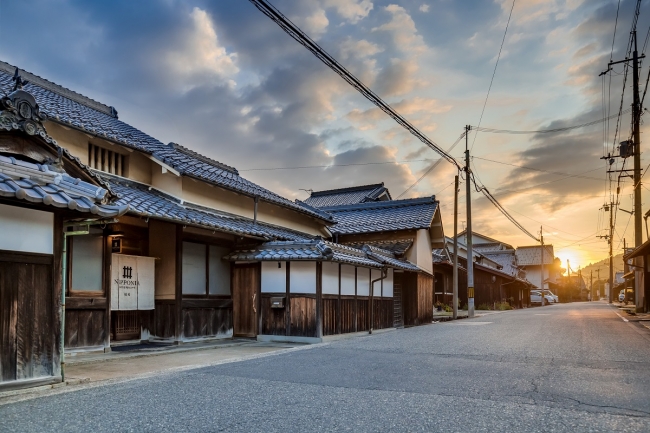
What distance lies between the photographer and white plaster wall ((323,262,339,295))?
14.3m

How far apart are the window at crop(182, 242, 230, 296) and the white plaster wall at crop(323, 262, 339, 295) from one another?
3.00 meters

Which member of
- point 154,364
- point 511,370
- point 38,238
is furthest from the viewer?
point 154,364

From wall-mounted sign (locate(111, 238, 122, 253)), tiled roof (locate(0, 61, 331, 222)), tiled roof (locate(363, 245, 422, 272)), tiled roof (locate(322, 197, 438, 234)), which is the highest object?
tiled roof (locate(0, 61, 331, 222))

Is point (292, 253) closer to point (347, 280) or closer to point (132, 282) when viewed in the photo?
point (347, 280)

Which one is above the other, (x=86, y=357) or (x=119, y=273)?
(x=119, y=273)

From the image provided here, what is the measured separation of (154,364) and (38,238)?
345 centimetres

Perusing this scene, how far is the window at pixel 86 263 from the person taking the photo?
33.7 ft

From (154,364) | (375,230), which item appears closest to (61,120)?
(154,364)

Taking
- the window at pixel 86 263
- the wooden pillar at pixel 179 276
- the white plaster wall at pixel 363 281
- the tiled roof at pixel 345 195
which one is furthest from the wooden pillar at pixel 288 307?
the tiled roof at pixel 345 195

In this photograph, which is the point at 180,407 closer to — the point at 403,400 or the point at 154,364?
the point at 403,400

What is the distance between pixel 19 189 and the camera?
6184mm

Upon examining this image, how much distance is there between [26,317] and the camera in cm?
681

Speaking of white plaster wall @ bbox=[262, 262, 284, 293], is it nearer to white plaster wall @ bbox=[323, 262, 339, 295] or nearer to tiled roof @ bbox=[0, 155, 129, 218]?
white plaster wall @ bbox=[323, 262, 339, 295]

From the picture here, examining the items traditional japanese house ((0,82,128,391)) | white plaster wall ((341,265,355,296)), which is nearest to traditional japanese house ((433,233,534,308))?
white plaster wall ((341,265,355,296))
